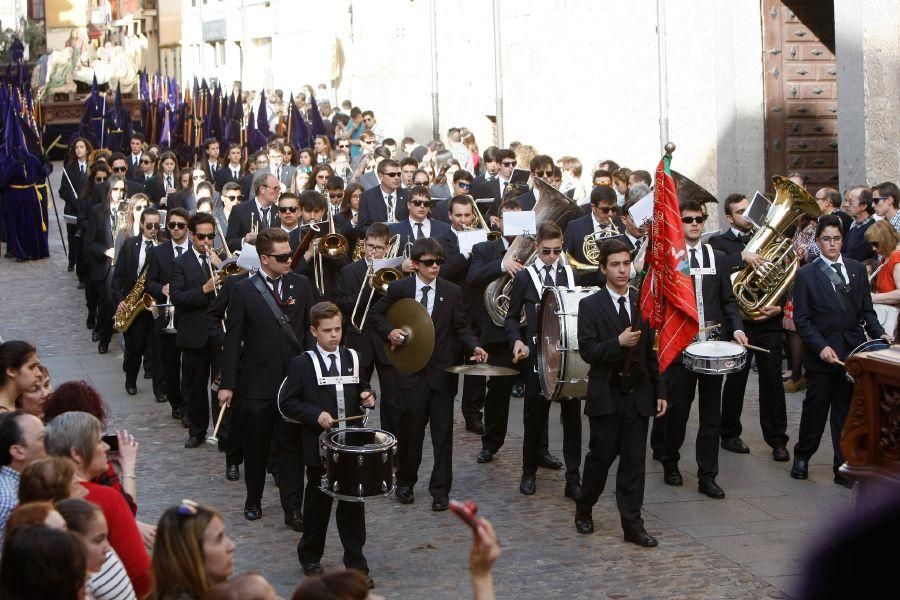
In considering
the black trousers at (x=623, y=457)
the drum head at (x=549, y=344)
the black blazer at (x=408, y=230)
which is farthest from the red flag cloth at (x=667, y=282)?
the black blazer at (x=408, y=230)

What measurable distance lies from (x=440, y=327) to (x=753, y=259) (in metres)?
2.61

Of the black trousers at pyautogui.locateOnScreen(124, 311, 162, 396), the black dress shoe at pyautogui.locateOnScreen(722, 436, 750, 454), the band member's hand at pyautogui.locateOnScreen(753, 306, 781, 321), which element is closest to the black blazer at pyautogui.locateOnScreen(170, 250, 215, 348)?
the black trousers at pyautogui.locateOnScreen(124, 311, 162, 396)

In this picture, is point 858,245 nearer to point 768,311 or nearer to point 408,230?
point 768,311

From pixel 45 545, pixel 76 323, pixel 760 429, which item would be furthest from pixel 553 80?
pixel 45 545

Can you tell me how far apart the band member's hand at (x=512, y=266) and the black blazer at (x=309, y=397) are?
295 cm

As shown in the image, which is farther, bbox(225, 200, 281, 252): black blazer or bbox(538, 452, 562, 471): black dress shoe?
bbox(225, 200, 281, 252): black blazer

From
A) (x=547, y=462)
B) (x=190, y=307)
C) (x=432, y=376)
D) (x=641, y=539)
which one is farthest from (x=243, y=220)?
(x=641, y=539)

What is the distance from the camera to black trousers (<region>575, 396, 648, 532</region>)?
8383 mm

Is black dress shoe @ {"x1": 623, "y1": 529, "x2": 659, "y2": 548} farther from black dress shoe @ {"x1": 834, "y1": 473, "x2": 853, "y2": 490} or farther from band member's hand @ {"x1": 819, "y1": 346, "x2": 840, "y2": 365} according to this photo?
band member's hand @ {"x1": 819, "y1": 346, "x2": 840, "y2": 365}

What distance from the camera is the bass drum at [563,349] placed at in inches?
354

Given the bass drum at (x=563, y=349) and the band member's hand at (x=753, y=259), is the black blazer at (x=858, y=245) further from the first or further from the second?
the bass drum at (x=563, y=349)

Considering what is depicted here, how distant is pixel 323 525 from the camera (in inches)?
312

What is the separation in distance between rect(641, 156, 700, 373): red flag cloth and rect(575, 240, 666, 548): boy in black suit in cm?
10

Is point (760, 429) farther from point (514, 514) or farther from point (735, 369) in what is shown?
point (514, 514)
